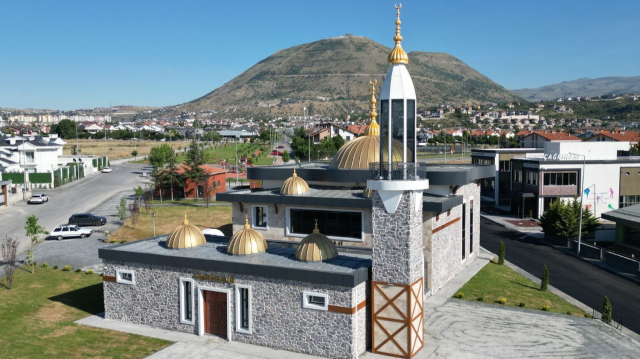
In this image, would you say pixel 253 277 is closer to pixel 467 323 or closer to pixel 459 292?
pixel 467 323

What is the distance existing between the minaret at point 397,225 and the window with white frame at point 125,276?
412 inches

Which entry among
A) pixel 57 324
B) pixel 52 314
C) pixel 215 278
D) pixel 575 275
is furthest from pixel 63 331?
pixel 575 275

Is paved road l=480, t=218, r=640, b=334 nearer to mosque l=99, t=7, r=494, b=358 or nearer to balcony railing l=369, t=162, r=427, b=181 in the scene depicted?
mosque l=99, t=7, r=494, b=358

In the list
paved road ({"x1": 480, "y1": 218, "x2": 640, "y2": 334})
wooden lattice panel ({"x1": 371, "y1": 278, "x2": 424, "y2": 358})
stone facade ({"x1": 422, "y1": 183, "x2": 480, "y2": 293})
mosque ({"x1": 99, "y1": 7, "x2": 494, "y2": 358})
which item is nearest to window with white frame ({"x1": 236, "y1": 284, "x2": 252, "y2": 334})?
mosque ({"x1": 99, "y1": 7, "x2": 494, "y2": 358})

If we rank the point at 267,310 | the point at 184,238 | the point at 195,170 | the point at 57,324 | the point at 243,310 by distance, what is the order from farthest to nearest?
the point at 195,170, the point at 184,238, the point at 57,324, the point at 243,310, the point at 267,310

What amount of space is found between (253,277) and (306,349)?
3.35 meters

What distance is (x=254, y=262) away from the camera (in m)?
20.0

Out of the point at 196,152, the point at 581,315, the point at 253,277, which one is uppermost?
the point at 196,152

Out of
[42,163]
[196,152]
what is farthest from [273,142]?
[196,152]

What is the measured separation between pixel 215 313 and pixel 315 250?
4.96m

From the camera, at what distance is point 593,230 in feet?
132

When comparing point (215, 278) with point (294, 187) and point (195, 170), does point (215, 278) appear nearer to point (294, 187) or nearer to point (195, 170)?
point (294, 187)

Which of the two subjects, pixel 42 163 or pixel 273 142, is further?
pixel 273 142

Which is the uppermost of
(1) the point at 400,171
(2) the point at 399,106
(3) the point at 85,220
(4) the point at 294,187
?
(2) the point at 399,106
